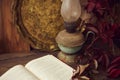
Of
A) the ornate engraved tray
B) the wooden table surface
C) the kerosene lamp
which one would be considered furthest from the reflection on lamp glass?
the wooden table surface

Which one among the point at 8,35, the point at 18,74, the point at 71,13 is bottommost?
the point at 18,74

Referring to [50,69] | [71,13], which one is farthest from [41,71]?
[71,13]

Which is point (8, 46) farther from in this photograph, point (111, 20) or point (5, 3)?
point (111, 20)

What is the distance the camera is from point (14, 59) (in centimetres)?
120

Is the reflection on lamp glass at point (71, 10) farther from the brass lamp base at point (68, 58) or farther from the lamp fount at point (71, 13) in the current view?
the brass lamp base at point (68, 58)

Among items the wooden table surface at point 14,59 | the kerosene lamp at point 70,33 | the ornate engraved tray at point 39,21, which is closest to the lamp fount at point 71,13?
the kerosene lamp at point 70,33

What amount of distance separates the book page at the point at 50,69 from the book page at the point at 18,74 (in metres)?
0.03

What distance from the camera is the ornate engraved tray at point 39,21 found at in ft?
3.91

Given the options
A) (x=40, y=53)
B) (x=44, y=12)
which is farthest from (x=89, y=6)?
(x=40, y=53)

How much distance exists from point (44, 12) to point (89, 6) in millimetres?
208

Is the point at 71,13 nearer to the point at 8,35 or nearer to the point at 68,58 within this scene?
the point at 68,58

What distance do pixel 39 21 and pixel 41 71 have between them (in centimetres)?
27

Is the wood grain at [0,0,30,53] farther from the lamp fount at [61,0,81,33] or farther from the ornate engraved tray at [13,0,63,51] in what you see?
the lamp fount at [61,0,81,33]

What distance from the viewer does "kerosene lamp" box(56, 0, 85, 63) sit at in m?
1.08
